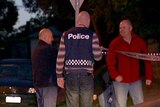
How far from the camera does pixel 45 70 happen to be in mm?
9719

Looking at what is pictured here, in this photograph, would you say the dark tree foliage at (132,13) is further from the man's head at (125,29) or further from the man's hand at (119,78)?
the man's hand at (119,78)

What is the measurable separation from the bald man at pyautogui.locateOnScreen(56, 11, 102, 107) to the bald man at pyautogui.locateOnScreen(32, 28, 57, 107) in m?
0.87

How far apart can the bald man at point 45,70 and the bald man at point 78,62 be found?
2.87 feet

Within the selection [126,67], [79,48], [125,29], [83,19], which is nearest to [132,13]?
[125,29]

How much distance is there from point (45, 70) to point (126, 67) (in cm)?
133

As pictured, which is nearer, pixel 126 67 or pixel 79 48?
pixel 79 48

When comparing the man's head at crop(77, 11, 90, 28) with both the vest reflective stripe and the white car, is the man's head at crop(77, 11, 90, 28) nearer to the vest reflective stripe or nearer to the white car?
the vest reflective stripe

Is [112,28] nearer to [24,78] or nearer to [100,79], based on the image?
[24,78]

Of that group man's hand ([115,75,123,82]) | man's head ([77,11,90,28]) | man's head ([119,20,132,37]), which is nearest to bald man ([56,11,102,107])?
man's head ([77,11,90,28])

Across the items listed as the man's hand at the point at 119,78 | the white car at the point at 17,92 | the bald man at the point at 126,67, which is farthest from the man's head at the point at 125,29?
the white car at the point at 17,92

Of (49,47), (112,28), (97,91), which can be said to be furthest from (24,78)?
(112,28)

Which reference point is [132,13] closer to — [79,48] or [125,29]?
[125,29]

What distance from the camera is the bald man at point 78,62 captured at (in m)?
8.79

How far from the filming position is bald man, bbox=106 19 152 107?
9.70m
